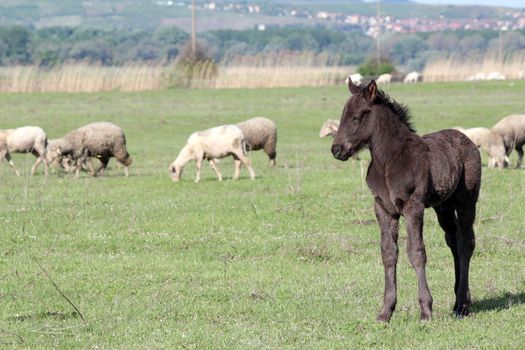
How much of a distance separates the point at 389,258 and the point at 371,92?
5.10 feet

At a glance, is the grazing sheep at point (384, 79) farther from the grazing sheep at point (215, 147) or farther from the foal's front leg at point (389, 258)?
the foal's front leg at point (389, 258)

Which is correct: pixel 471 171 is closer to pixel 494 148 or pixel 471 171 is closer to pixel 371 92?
pixel 371 92

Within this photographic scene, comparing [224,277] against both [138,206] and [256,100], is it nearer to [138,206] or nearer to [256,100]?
[138,206]

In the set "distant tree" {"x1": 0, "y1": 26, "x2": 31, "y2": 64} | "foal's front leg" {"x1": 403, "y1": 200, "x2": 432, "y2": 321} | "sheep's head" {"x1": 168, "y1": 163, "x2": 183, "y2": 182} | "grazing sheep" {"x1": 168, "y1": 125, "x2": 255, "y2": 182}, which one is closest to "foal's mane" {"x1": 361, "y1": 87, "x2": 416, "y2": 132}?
"foal's front leg" {"x1": 403, "y1": 200, "x2": 432, "y2": 321}

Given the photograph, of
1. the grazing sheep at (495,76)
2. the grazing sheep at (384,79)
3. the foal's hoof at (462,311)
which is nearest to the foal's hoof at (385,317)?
the foal's hoof at (462,311)

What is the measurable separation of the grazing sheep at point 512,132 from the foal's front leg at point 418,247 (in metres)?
15.6

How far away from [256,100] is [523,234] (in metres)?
33.6

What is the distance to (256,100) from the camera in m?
48.6

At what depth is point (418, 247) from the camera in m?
10.0

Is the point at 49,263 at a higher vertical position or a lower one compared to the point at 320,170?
higher

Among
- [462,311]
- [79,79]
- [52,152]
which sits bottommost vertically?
[79,79]

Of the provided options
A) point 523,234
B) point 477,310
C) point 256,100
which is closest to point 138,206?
point 523,234

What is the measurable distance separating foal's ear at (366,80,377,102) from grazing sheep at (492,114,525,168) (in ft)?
51.2

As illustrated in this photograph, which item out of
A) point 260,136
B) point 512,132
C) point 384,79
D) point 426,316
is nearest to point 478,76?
point 384,79
